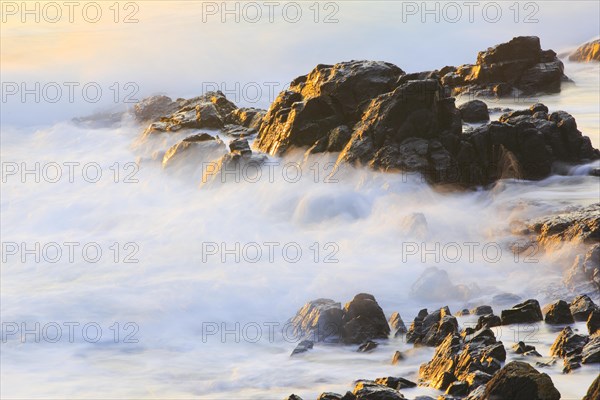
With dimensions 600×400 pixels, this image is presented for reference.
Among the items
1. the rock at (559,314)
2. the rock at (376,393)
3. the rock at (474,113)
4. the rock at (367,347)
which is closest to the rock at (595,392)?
the rock at (376,393)

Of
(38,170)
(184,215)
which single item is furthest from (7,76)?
(184,215)

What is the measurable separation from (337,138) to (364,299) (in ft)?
30.4

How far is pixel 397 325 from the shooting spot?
14406 mm

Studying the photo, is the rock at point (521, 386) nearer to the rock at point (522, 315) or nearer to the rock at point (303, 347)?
the rock at point (522, 315)

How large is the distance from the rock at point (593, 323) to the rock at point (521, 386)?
11.3 ft

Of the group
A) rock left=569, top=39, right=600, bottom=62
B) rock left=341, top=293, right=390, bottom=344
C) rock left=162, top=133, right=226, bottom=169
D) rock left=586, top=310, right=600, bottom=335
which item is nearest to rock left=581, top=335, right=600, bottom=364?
rock left=586, top=310, right=600, bottom=335

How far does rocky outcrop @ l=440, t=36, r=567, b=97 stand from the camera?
33.3 meters

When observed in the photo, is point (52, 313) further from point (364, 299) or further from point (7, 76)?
point (7, 76)

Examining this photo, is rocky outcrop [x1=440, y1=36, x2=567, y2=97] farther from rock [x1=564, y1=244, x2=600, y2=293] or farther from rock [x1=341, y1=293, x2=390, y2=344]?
rock [x1=341, y1=293, x2=390, y2=344]

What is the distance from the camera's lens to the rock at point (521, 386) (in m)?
9.10

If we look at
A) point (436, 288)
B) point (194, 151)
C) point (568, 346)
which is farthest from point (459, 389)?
point (194, 151)

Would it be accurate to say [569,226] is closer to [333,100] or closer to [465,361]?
[465,361]

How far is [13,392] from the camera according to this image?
13.9 m

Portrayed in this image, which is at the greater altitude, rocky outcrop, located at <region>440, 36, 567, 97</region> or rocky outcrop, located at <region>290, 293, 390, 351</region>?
rocky outcrop, located at <region>440, 36, 567, 97</region>
